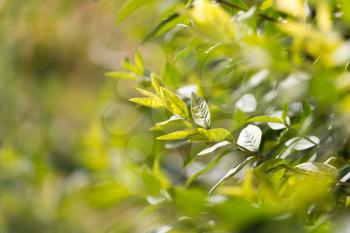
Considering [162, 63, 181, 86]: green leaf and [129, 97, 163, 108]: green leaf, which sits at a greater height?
[129, 97, 163, 108]: green leaf

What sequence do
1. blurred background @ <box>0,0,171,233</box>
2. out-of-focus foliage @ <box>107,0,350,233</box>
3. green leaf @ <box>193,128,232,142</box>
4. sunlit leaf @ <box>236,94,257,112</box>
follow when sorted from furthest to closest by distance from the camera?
1. blurred background @ <box>0,0,171,233</box>
2. sunlit leaf @ <box>236,94,257,112</box>
3. green leaf @ <box>193,128,232,142</box>
4. out-of-focus foliage @ <box>107,0,350,233</box>

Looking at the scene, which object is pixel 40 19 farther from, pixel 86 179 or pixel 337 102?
pixel 337 102

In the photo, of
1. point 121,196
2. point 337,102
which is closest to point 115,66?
point 121,196

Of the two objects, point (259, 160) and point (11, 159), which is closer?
point (259, 160)

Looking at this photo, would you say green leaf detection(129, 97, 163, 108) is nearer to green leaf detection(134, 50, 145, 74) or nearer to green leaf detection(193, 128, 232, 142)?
green leaf detection(193, 128, 232, 142)

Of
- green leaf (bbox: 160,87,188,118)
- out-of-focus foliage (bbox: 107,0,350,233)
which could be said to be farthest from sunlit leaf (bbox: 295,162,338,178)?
green leaf (bbox: 160,87,188,118)

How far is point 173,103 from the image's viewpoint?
54 centimetres

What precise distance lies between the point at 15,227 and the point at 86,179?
16.8 inches

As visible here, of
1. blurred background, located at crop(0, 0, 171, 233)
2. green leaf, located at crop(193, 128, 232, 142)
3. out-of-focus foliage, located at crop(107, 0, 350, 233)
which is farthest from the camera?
blurred background, located at crop(0, 0, 171, 233)

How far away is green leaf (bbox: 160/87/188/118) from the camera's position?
528 millimetres

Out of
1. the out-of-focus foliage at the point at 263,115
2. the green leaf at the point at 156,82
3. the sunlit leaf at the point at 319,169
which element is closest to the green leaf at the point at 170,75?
the out-of-focus foliage at the point at 263,115

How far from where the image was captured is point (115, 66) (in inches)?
73.9

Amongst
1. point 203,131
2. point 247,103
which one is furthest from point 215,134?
point 247,103

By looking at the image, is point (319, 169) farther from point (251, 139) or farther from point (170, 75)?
point (170, 75)
